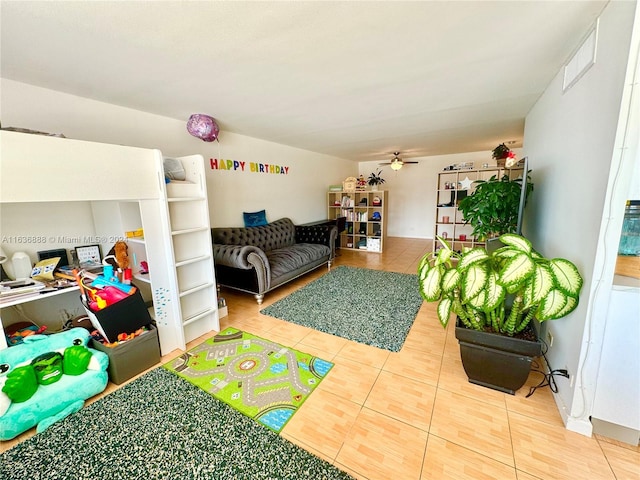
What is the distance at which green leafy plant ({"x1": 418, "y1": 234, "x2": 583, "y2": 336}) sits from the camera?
4.58 feet

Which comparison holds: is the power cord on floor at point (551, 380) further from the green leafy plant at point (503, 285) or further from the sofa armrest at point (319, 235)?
the sofa armrest at point (319, 235)

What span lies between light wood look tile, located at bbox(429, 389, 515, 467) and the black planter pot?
18cm

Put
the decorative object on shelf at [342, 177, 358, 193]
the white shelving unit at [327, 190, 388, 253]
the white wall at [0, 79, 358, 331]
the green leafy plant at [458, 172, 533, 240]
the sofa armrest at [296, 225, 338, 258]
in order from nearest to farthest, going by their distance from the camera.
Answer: the white wall at [0, 79, 358, 331] → the green leafy plant at [458, 172, 533, 240] → the sofa armrest at [296, 225, 338, 258] → the white shelving unit at [327, 190, 388, 253] → the decorative object on shelf at [342, 177, 358, 193]

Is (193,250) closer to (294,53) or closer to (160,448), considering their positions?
(160,448)

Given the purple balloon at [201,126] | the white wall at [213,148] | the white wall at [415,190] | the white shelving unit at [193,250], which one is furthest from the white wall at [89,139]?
the white wall at [415,190]

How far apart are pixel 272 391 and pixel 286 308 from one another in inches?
50.7

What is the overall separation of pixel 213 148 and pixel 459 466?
406 centimetres

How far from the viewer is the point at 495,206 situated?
8.01ft

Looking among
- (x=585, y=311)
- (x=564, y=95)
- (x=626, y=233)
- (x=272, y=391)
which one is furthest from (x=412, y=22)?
(x=272, y=391)

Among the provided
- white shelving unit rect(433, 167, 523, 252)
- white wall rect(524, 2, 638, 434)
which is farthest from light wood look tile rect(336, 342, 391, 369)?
white shelving unit rect(433, 167, 523, 252)

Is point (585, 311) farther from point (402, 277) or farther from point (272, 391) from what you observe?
point (402, 277)

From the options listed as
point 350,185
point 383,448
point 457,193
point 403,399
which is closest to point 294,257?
point 403,399

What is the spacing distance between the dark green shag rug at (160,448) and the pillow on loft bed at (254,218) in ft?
9.25

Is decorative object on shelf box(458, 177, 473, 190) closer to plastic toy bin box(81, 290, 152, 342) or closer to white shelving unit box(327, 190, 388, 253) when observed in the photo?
white shelving unit box(327, 190, 388, 253)
